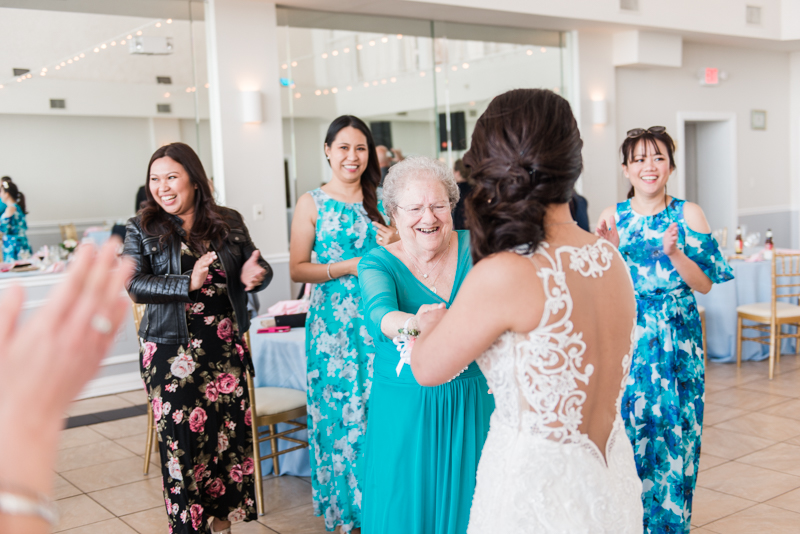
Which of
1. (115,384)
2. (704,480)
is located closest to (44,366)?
(704,480)

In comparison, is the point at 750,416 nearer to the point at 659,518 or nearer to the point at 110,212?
the point at 659,518

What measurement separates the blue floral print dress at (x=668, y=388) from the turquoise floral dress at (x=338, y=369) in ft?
3.89

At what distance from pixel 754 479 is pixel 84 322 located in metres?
4.01

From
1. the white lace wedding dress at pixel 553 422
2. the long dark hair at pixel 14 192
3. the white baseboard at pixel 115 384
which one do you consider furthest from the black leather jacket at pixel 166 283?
the long dark hair at pixel 14 192

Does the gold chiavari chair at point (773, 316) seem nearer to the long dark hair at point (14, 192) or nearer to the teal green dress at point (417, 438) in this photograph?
the teal green dress at point (417, 438)

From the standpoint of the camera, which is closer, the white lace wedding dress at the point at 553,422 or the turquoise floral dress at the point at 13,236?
the white lace wedding dress at the point at 553,422

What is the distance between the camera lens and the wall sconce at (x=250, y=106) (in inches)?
236

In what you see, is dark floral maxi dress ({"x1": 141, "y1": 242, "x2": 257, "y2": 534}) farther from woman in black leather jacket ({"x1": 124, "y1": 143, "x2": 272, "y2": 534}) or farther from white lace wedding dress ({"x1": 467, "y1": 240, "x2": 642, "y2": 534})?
white lace wedding dress ({"x1": 467, "y1": 240, "x2": 642, "y2": 534})

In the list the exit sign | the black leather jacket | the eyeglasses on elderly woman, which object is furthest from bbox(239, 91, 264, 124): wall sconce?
the exit sign

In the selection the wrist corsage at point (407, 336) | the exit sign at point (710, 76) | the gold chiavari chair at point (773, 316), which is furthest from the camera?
the exit sign at point (710, 76)

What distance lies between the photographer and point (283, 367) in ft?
13.2

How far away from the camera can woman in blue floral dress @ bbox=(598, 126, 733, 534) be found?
2.81 m

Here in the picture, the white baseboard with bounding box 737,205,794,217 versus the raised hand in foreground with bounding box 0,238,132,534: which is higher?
the raised hand in foreground with bounding box 0,238,132,534

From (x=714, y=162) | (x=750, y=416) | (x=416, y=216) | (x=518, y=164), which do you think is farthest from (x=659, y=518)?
(x=714, y=162)
